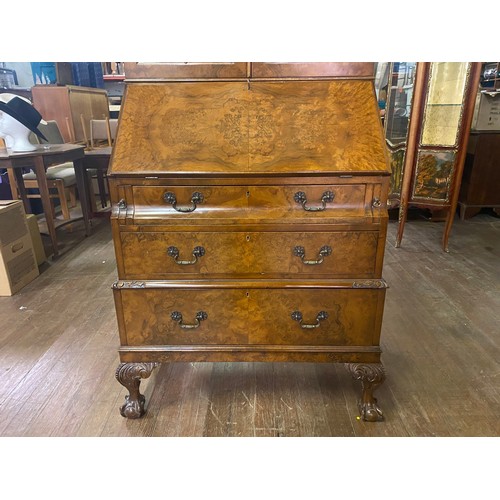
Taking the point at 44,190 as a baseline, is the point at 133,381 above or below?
below

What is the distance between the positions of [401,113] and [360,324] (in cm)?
323

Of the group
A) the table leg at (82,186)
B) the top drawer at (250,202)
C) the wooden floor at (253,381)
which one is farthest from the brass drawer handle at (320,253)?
the table leg at (82,186)

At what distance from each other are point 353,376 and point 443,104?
2.86 m

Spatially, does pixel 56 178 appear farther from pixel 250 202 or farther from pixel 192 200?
pixel 250 202

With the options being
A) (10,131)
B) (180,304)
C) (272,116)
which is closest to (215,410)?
(180,304)

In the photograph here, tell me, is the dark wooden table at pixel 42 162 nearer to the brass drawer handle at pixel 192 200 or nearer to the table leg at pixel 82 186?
the table leg at pixel 82 186

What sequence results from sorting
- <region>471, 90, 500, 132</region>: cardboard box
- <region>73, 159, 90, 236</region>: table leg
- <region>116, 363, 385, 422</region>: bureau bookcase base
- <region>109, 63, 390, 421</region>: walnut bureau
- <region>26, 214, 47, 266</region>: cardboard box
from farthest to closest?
<region>471, 90, 500, 132</region>: cardboard box, <region>73, 159, 90, 236</region>: table leg, <region>26, 214, 47, 266</region>: cardboard box, <region>116, 363, 385, 422</region>: bureau bookcase base, <region>109, 63, 390, 421</region>: walnut bureau

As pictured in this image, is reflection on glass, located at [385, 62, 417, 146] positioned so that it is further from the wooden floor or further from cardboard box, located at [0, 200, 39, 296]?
cardboard box, located at [0, 200, 39, 296]

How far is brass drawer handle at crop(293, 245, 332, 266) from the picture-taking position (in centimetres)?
145

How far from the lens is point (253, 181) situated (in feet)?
4.58

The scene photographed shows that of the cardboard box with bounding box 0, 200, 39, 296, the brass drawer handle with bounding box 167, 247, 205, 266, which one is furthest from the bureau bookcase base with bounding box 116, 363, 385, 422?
the cardboard box with bounding box 0, 200, 39, 296

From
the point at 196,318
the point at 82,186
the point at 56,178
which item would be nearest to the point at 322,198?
the point at 196,318

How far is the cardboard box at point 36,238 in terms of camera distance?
3.16 meters

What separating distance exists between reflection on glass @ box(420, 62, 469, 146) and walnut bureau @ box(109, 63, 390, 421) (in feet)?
8.07
